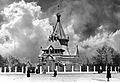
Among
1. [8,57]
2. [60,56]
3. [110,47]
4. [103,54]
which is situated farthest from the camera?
[8,57]

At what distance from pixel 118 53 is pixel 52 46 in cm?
3476

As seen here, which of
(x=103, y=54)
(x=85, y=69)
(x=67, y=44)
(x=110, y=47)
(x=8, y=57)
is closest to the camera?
(x=85, y=69)

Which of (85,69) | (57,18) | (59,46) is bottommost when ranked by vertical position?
(85,69)

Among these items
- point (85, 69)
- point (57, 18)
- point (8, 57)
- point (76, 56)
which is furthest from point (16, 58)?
point (85, 69)

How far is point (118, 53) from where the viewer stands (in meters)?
108

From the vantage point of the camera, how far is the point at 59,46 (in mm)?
86500

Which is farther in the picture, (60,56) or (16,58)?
(16,58)

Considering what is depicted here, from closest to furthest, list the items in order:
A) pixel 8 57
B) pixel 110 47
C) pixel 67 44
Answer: pixel 67 44 → pixel 110 47 → pixel 8 57

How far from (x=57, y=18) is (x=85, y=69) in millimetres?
33152

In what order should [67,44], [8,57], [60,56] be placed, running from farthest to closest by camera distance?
[8,57] < [67,44] < [60,56]

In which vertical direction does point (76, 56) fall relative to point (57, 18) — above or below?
below

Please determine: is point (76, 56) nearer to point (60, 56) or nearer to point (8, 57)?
point (60, 56)

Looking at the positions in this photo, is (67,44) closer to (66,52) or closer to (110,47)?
(66,52)

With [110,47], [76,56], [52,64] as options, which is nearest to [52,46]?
[76,56]
